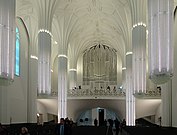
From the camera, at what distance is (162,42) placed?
13.3 metres

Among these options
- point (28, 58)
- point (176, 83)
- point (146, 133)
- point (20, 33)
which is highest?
point (20, 33)

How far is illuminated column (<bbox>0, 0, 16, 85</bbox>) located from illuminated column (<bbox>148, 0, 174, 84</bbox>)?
631 centimetres

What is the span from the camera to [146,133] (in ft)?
65.2

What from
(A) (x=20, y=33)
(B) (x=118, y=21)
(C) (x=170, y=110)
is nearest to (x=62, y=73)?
(A) (x=20, y=33)

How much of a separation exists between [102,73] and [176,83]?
25.2 metres

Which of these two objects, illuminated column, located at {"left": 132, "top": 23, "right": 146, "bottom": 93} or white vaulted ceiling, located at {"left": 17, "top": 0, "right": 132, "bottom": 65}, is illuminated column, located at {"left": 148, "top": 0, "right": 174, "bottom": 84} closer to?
illuminated column, located at {"left": 132, "top": 23, "right": 146, "bottom": 93}

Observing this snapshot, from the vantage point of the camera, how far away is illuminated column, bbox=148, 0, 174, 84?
13.2m

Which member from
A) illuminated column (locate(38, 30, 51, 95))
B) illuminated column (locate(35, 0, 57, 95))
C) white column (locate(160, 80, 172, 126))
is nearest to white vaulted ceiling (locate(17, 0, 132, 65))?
illuminated column (locate(35, 0, 57, 95))

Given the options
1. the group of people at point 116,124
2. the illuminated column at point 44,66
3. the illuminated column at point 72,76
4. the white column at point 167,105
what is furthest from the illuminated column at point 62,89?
the white column at point 167,105

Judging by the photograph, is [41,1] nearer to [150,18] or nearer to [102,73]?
[150,18]

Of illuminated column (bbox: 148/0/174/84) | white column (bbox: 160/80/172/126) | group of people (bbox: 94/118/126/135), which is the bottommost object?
group of people (bbox: 94/118/126/135)

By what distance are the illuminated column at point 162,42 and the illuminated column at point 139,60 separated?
22.6 ft

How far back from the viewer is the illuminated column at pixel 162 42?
13.2m

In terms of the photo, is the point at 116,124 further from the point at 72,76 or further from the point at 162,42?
the point at 72,76
